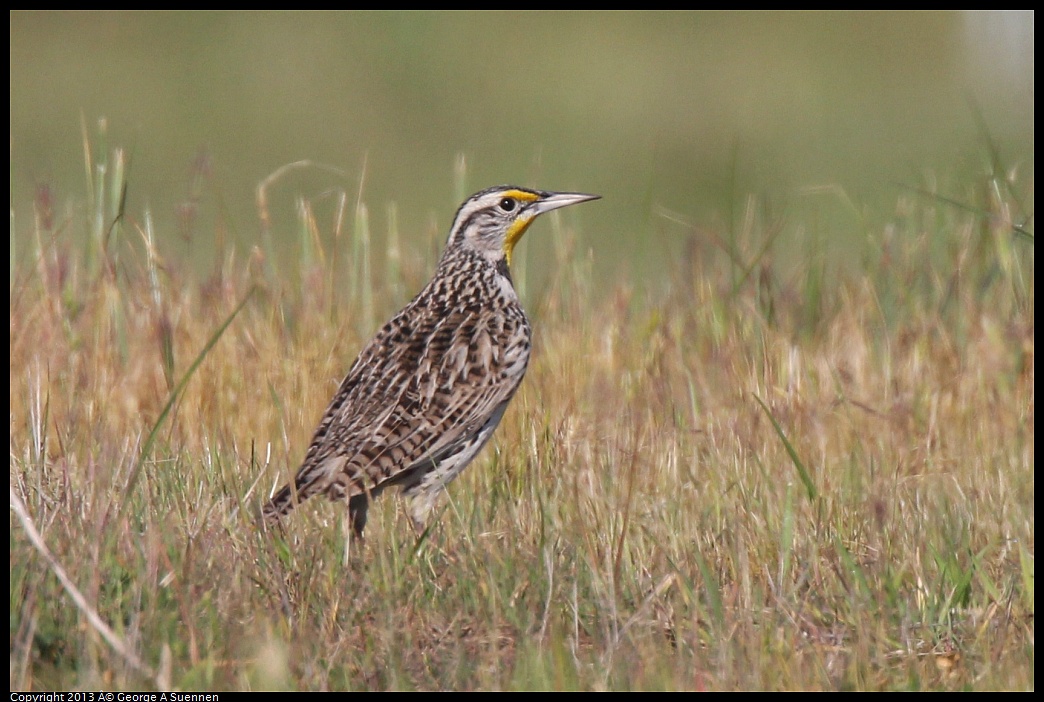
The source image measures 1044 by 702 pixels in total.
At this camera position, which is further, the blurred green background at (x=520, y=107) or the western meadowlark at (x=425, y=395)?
the blurred green background at (x=520, y=107)

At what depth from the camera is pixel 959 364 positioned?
6.28m

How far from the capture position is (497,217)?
6270mm

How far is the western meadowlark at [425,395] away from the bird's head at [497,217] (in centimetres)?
9

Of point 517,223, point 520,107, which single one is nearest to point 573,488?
point 517,223

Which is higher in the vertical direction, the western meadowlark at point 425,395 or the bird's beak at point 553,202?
the bird's beak at point 553,202

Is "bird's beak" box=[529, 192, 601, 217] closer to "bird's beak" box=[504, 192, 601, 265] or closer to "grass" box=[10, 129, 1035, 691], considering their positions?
"bird's beak" box=[504, 192, 601, 265]

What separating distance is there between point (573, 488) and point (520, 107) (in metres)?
12.3

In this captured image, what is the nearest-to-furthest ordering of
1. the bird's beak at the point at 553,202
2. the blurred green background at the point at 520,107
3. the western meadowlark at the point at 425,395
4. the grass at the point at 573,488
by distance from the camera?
the grass at the point at 573,488 → the western meadowlark at the point at 425,395 → the bird's beak at the point at 553,202 → the blurred green background at the point at 520,107

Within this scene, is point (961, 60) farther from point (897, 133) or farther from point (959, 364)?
point (959, 364)

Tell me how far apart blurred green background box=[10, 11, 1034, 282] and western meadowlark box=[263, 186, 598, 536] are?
5.44 meters

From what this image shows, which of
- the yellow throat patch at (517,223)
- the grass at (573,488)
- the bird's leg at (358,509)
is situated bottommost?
the bird's leg at (358,509)

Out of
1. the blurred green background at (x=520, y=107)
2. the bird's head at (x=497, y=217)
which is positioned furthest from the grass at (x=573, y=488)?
the blurred green background at (x=520, y=107)

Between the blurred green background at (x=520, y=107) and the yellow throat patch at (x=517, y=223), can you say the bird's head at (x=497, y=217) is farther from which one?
the blurred green background at (x=520, y=107)

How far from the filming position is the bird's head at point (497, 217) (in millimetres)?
6250
